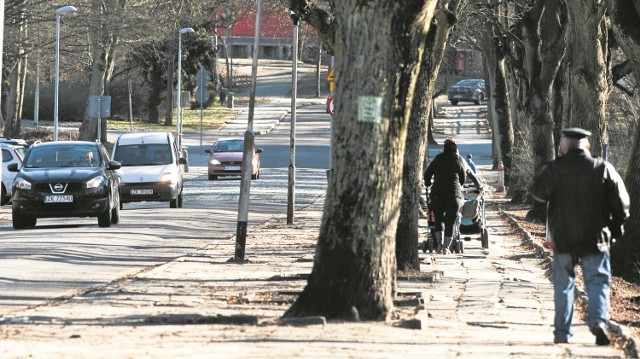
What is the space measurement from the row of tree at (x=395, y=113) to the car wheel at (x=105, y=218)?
25.6ft

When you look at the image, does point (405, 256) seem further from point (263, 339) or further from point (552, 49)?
point (552, 49)

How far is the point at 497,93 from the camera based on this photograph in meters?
40.3

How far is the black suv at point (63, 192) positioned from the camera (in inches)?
1016

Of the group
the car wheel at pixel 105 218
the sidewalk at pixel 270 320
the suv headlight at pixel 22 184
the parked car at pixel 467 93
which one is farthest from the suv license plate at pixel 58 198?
the parked car at pixel 467 93

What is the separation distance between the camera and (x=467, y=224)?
22.5 m

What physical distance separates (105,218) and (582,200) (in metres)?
16.4

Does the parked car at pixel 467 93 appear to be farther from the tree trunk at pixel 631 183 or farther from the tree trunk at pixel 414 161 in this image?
the tree trunk at pixel 414 161

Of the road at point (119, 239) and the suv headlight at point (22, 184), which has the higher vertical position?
the suv headlight at point (22, 184)

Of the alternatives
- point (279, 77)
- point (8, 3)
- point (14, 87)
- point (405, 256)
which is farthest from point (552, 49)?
point (279, 77)

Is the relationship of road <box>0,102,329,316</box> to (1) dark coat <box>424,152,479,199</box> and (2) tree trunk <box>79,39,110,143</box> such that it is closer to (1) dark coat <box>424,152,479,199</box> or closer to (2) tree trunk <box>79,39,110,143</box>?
(1) dark coat <box>424,152,479,199</box>

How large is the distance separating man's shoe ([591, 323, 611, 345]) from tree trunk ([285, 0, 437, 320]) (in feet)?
5.95

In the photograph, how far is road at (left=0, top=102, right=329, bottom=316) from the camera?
53.3ft

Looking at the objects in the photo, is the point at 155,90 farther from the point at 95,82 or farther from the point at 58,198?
the point at 58,198

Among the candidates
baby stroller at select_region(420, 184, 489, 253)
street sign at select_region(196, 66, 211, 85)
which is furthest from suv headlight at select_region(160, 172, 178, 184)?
street sign at select_region(196, 66, 211, 85)
